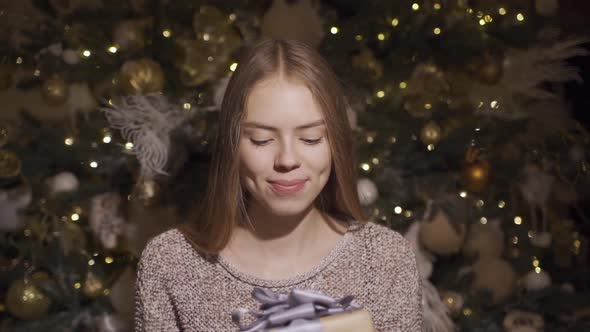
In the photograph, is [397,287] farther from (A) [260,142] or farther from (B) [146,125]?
(B) [146,125]

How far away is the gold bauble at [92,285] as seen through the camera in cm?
185

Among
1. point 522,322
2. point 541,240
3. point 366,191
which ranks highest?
point 366,191

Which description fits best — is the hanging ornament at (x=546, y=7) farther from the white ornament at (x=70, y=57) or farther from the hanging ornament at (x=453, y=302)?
the white ornament at (x=70, y=57)

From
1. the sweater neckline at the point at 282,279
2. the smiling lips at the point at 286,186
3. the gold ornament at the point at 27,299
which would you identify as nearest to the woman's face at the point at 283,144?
the smiling lips at the point at 286,186

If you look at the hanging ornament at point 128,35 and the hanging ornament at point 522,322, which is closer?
Result: the hanging ornament at point 128,35

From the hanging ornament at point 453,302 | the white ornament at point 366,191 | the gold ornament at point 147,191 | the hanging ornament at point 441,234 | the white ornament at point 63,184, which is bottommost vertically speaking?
the hanging ornament at point 453,302

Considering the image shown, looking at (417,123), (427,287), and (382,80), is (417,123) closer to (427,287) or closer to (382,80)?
(382,80)

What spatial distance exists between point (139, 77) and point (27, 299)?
65 cm

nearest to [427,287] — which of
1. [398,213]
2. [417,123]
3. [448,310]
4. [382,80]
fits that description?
[448,310]

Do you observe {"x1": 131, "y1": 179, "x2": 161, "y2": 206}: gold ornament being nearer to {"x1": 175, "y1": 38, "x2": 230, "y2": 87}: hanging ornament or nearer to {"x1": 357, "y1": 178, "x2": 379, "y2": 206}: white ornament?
{"x1": 175, "y1": 38, "x2": 230, "y2": 87}: hanging ornament

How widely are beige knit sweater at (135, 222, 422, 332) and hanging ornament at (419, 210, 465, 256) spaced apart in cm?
49

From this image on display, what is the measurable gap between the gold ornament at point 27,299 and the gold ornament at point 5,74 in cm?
50

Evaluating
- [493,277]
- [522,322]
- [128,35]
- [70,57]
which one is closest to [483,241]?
[493,277]

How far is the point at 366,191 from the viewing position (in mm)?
1790
